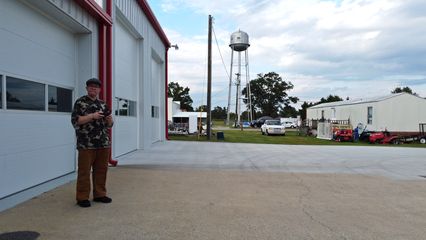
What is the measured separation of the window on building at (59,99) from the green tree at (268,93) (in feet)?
300

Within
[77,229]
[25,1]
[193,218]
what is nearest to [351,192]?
[193,218]

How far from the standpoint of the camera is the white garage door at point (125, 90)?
44.6ft

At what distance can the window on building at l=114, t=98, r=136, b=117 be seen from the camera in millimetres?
13711

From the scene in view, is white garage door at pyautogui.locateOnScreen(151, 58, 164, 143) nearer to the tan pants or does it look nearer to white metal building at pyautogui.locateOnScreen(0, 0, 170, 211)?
white metal building at pyautogui.locateOnScreen(0, 0, 170, 211)

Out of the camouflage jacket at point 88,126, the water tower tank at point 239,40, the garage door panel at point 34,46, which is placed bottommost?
the camouflage jacket at point 88,126

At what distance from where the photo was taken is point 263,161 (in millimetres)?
13508

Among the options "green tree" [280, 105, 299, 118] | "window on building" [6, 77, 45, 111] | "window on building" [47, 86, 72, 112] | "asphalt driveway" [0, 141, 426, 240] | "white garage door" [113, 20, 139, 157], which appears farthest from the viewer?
"green tree" [280, 105, 299, 118]

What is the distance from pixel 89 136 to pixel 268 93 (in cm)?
9527

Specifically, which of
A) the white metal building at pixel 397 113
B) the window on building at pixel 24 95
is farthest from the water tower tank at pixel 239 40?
the window on building at pixel 24 95

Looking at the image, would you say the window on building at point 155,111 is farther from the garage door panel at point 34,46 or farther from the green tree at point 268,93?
the green tree at point 268,93

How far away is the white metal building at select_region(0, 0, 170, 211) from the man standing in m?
1.17

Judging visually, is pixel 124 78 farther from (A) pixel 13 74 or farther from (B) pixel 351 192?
(B) pixel 351 192

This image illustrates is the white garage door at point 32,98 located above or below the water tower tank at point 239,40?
below

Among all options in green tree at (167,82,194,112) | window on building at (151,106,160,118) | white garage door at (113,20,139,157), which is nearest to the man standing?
white garage door at (113,20,139,157)
